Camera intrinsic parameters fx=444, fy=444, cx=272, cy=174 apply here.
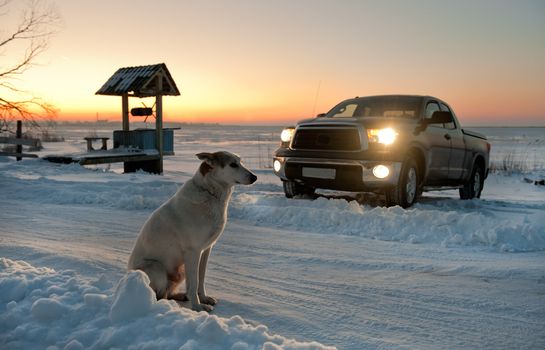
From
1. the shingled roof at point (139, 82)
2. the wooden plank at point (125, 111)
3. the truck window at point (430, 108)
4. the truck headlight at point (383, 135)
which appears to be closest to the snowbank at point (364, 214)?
the truck headlight at point (383, 135)

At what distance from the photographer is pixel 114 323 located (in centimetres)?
291

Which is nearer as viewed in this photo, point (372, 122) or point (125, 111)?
point (372, 122)

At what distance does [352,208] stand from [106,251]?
13.4 ft

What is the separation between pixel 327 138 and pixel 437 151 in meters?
2.44

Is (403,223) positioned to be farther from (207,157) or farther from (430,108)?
(207,157)

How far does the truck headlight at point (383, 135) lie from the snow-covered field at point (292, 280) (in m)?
1.27

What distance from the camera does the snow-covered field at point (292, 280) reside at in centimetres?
294

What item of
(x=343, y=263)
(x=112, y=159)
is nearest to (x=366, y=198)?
(x=343, y=263)

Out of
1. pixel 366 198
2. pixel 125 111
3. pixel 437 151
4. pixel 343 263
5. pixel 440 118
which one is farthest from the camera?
pixel 125 111

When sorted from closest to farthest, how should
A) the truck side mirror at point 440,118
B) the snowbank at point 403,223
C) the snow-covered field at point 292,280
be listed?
the snow-covered field at point 292,280 → the snowbank at point 403,223 → the truck side mirror at point 440,118

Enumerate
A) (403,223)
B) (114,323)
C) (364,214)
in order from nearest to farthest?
(114,323) → (403,223) → (364,214)

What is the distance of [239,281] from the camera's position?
4.51 meters

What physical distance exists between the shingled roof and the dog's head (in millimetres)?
15419

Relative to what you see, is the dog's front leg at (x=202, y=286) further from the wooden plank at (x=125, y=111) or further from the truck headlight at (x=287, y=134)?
the wooden plank at (x=125, y=111)
